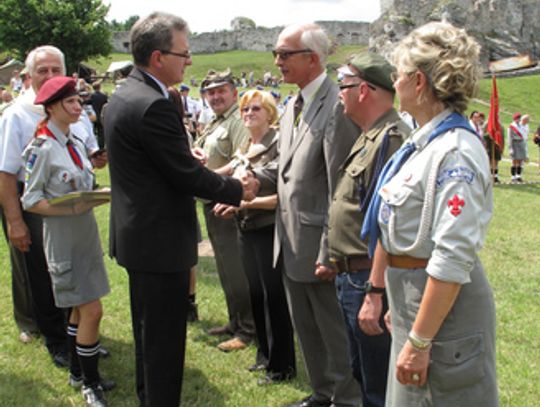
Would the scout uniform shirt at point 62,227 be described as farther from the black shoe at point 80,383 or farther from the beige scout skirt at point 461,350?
the beige scout skirt at point 461,350

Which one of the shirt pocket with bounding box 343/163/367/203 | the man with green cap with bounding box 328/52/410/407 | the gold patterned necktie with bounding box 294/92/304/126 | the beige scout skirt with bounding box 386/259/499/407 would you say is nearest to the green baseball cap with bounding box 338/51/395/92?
the man with green cap with bounding box 328/52/410/407

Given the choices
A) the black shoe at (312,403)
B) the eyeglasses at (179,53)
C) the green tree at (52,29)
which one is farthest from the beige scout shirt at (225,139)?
the green tree at (52,29)

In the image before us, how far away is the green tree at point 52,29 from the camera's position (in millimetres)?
42781

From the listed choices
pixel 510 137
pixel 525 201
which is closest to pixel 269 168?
pixel 525 201

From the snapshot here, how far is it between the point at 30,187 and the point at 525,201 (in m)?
10.9

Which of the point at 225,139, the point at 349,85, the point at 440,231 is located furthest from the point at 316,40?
the point at 440,231

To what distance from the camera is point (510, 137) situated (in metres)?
16.2

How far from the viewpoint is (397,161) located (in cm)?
223

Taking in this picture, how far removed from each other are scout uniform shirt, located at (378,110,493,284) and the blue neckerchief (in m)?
0.03

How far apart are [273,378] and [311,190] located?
1.61 m

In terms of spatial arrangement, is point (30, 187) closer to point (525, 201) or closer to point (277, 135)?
point (277, 135)

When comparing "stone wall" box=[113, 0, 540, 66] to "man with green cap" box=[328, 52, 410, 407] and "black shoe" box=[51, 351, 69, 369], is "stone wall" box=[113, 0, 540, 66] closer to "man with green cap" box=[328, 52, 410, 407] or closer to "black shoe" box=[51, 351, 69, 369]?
"black shoe" box=[51, 351, 69, 369]

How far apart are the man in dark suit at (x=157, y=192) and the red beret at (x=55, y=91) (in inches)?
33.6

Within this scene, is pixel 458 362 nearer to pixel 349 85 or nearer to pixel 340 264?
pixel 340 264
